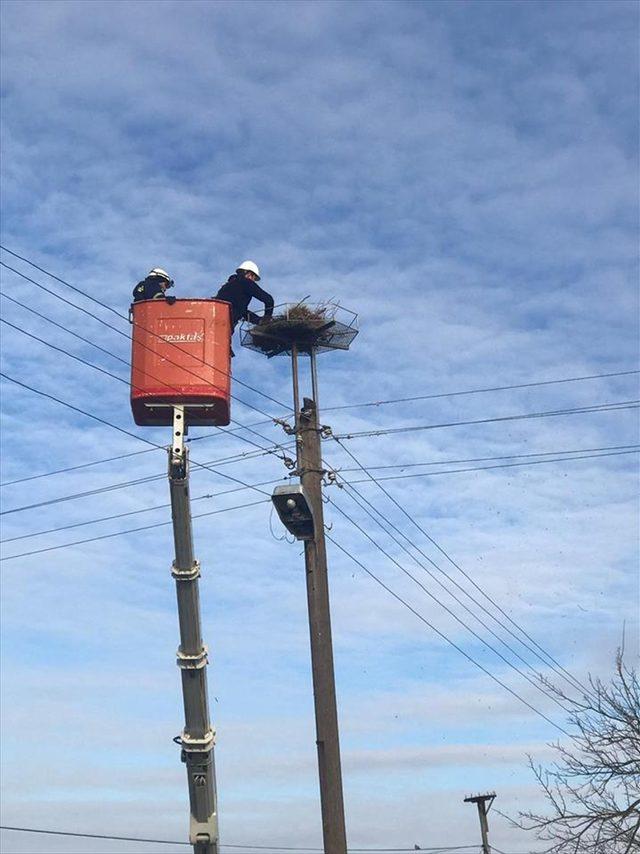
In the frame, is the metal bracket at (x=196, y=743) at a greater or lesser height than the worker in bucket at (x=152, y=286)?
lesser

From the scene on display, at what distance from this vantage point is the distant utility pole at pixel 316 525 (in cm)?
1311

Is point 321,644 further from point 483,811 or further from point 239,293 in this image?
point 483,811

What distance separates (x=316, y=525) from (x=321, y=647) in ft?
5.08

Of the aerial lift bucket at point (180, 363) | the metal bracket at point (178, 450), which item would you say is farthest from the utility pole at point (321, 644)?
the metal bracket at point (178, 450)

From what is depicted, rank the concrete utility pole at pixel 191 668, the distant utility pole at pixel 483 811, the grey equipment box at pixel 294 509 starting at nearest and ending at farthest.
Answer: the concrete utility pole at pixel 191 668 < the grey equipment box at pixel 294 509 < the distant utility pole at pixel 483 811

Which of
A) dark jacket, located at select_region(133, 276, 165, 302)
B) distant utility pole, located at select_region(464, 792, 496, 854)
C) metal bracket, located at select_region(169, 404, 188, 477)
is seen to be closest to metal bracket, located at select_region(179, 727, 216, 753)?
metal bracket, located at select_region(169, 404, 188, 477)

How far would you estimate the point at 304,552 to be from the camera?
46.9 ft

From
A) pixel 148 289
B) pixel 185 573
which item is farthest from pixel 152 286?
pixel 185 573

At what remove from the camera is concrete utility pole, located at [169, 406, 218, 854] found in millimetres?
10484

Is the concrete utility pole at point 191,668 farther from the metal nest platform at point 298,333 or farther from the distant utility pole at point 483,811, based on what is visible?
the distant utility pole at point 483,811

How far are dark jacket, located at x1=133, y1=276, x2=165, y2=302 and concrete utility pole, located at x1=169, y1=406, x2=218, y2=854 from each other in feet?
5.17

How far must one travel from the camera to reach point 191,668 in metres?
10.8

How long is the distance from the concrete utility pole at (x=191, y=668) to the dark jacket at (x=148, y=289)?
1.58m

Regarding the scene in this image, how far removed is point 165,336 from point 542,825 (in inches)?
402
